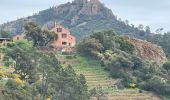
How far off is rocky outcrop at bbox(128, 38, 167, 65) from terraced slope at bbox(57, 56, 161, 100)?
351 inches

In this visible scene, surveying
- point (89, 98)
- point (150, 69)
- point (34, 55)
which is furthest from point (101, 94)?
point (150, 69)

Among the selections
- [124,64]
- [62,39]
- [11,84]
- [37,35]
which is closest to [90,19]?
[62,39]

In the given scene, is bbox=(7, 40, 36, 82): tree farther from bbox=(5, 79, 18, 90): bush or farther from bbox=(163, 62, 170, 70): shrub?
bbox=(163, 62, 170, 70): shrub

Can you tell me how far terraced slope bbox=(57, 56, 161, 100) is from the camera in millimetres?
74562

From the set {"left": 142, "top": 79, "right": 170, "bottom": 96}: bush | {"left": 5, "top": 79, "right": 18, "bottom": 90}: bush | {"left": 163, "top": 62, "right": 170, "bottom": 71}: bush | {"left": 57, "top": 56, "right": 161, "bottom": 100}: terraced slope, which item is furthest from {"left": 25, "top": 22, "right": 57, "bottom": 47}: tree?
{"left": 5, "top": 79, "right": 18, "bottom": 90}: bush

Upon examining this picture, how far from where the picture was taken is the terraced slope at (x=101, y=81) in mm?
74562

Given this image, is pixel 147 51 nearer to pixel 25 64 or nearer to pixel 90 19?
pixel 25 64

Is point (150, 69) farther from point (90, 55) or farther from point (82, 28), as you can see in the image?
point (82, 28)

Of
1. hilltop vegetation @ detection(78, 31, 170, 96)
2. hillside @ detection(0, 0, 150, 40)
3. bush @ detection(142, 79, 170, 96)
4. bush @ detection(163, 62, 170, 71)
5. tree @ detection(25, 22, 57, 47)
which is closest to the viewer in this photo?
bush @ detection(142, 79, 170, 96)

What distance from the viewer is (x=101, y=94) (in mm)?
69562

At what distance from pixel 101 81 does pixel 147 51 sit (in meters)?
18.1

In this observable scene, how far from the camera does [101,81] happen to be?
258 feet

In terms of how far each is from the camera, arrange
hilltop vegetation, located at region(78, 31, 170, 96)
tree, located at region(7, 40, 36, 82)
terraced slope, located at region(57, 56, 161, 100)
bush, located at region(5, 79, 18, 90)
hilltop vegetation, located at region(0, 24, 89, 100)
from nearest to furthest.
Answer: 1. bush, located at region(5, 79, 18, 90)
2. hilltop vegetation, located at region(0, 24, 89, 100)
3. tree, located at region(7, 40, 36, 82)
4. terraced slope, located at region(57, 56, 161, 100)
5. hilltop vegetation, located at region(78, 31, 170, 96)

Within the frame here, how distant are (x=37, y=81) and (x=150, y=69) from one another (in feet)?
61.0
